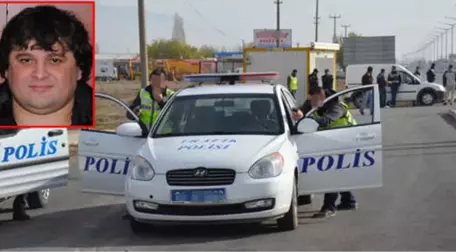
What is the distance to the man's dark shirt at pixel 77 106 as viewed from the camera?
38.6 feet

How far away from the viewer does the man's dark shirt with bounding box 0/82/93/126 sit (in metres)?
11.8

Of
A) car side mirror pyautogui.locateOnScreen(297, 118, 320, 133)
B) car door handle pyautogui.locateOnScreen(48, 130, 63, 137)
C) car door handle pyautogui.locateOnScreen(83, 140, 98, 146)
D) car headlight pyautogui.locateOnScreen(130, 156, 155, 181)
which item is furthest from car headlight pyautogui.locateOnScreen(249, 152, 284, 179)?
car door handle pyautogui.locateOnScreen(48, 130, 63, 137)

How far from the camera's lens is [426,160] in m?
16.3

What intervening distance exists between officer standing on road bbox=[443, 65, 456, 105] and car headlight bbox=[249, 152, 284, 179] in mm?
28421

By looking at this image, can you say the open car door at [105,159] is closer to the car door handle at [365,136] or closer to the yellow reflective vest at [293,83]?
the car door handle at [365,136]

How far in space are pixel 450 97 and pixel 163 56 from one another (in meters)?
123

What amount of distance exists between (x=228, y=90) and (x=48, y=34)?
2.80m

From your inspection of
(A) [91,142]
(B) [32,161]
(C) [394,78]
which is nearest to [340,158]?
(A) [91,142]

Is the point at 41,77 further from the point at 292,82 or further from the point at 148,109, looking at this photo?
the point at 292,82

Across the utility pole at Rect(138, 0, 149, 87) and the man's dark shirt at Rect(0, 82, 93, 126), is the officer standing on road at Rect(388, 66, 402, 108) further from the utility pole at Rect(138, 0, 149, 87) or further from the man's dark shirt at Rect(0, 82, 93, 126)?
the man's dark shirt at Rect(0, 82, 93, 126)

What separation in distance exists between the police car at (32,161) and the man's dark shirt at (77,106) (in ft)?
A: 2.75

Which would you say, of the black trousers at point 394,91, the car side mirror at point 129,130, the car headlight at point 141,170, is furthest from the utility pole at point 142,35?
the black trousers at point 394,91

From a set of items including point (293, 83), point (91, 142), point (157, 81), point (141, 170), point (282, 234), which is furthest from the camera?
point (293, 83)

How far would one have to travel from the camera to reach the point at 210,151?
29.4ft
